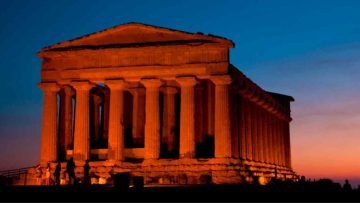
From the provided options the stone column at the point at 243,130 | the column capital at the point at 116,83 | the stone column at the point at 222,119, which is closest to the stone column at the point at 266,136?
the stone column at the point at 243,130

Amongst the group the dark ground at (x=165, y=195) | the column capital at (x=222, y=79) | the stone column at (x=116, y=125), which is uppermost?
the column capital at (x=222, y=79)

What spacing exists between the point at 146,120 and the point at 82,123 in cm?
640

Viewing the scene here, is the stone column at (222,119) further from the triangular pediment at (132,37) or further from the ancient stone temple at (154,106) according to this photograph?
the triangular pediment at (132,37)

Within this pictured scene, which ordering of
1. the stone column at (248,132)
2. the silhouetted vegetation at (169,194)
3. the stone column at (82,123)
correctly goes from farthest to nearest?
1. the stone column at (248,132)
2. the stone column at (82,123)
3. the silhouetted vegetation at (169,194)

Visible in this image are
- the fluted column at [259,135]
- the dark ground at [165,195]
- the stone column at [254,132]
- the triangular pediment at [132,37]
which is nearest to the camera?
the dark ground at [165,195]

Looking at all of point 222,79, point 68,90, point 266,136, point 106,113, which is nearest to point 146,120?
point 222,79

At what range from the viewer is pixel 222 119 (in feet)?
222

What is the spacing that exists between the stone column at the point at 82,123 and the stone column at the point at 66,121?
8.52 ft

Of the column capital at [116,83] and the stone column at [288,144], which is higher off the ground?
the column capital at [116,83]

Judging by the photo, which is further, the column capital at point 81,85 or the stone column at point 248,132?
the stone column at point 248,132

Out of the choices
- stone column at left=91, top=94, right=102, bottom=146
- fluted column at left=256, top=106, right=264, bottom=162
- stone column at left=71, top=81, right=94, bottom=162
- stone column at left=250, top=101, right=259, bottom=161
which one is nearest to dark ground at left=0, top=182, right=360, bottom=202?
stone column at left=71, top=81, right=94, bottom=162

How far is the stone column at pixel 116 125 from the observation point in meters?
70.1

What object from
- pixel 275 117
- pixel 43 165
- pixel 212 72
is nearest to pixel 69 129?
pixel 43 165

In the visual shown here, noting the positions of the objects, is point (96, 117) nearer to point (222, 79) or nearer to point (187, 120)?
point (187, 120)
